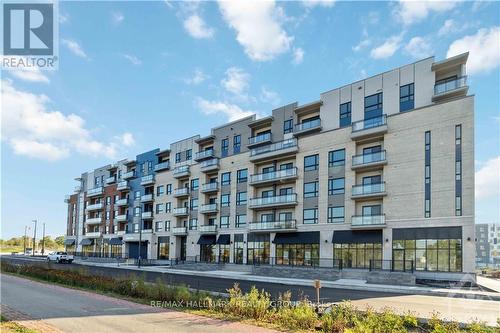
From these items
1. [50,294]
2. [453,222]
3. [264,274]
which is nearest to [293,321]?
[50,294]

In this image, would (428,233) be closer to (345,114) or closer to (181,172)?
(345,114)

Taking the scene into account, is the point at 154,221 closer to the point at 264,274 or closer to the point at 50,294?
the point at 264,274

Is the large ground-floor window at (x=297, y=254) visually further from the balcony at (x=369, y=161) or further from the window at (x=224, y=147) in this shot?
the window at (x=224, y=147)

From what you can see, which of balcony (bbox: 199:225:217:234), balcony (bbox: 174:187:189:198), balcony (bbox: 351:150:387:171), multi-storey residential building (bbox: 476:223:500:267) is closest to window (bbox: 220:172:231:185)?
balcony (bbox: 199:225:217:234)

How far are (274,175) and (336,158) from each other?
7913mm

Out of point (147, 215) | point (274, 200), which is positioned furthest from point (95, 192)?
point (274, 200)

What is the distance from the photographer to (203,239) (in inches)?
2045

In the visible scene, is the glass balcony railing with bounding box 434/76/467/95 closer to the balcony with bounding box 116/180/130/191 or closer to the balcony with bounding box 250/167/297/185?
the balcony with bounding box 250/167/297/185

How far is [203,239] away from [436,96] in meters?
33.7

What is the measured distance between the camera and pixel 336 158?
127 ft

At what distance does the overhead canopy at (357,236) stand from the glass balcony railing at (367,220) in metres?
1.06

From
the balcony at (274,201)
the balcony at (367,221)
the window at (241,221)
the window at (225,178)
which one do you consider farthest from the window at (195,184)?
the balcony at (367,221)

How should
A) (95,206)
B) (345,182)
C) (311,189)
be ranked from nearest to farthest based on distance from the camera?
(345,182) < (311,189) < (95,206)

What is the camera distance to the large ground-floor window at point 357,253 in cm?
3478
